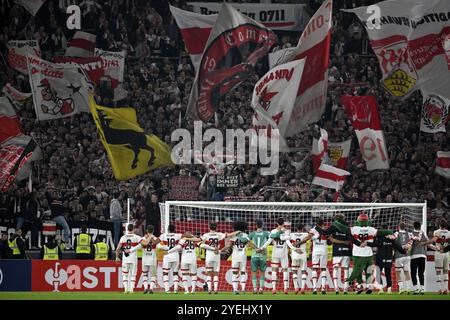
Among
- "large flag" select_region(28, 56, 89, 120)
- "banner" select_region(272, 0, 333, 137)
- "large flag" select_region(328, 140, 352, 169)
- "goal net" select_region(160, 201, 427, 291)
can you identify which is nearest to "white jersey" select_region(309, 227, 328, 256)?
"goal net" select_region(160, 201, 427, 291)

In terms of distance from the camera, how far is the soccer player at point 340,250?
25.8 m

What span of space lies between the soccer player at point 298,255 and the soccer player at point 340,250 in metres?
0.63

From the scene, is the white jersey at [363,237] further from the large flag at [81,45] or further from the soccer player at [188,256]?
the large flag at [81,45]

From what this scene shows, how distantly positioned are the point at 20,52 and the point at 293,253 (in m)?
15.6

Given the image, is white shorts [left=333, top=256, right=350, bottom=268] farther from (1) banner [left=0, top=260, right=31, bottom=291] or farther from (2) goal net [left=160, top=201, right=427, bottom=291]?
(1) banner [left=0, top=260, right=31, bottom=291]

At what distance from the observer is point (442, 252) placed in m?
26.6

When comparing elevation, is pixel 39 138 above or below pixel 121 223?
above

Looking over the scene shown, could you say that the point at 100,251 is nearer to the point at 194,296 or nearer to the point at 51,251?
the point at 51,251

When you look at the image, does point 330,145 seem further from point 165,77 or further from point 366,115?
point 165,77

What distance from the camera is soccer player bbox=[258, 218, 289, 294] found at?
26094 mm

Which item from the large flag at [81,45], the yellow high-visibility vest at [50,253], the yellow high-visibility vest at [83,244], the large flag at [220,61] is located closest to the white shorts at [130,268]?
the yellow high-visibility vest at [83,244]

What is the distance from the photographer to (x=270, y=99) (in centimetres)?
3238

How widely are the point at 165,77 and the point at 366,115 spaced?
28.3 ft
